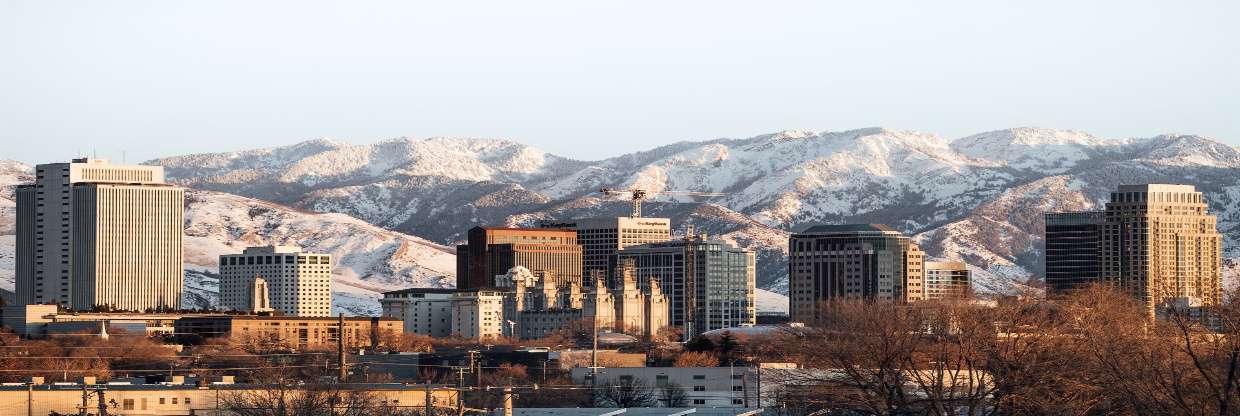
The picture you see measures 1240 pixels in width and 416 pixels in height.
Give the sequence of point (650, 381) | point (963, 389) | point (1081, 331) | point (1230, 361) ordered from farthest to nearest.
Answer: point (650, 381) < point (963, 389) < point (1081, 331) < point (1230, 361)

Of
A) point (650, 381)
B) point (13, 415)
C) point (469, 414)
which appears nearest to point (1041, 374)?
point (469, 414)

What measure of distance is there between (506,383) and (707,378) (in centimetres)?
1701

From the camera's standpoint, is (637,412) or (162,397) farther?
(162,397)

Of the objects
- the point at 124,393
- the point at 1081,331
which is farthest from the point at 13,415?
the point at 1081,331

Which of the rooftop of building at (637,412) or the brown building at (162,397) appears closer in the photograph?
the rooftop of building at (637,412)

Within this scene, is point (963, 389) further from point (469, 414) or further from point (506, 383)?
point (506, 383)

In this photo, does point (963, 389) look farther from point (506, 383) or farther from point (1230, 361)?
point (506, 383)

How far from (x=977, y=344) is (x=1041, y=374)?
393 centimetres

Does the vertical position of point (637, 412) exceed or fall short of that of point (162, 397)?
it falls short

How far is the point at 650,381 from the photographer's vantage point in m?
177

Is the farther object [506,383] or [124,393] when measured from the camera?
[506,383]

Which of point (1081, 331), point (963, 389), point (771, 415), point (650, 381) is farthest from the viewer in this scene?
point (650, 381)

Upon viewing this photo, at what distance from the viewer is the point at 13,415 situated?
405 ft

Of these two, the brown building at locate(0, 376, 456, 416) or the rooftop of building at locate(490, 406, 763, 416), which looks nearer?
the rooftop of building at locate(490, 406, 763, 416)
